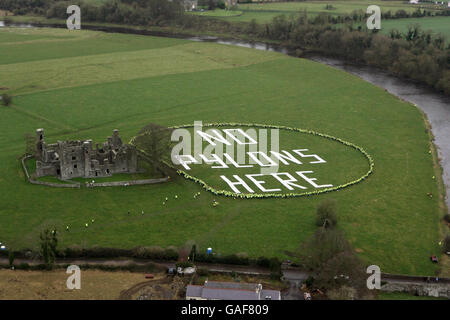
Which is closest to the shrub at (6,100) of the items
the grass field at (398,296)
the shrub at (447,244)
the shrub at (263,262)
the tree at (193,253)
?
the tree at (193,253)

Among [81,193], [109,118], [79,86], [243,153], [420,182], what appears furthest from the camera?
[79,86]

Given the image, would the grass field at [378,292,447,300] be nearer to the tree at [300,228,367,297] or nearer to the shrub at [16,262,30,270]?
the tree at [300,228,367,297]

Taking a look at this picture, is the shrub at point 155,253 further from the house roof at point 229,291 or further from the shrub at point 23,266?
the shrub at point 23,266

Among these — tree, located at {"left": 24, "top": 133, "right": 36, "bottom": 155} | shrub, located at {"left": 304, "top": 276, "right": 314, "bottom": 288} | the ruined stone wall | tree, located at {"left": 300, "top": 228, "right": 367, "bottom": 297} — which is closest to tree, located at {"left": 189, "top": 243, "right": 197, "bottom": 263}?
tree, located at {"left": 300, "top": 228, "right": 367, "bottom": 297}

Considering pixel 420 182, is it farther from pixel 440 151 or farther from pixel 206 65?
pixel 206 65

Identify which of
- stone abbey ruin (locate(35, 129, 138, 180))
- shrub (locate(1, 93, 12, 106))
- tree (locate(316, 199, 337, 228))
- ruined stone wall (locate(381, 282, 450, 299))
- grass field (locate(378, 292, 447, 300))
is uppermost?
shrub (locate(1, 93, 12, 106))

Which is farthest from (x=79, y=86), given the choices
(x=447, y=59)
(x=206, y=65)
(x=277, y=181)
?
(x=447, y=59)

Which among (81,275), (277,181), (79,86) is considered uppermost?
(79,86)
